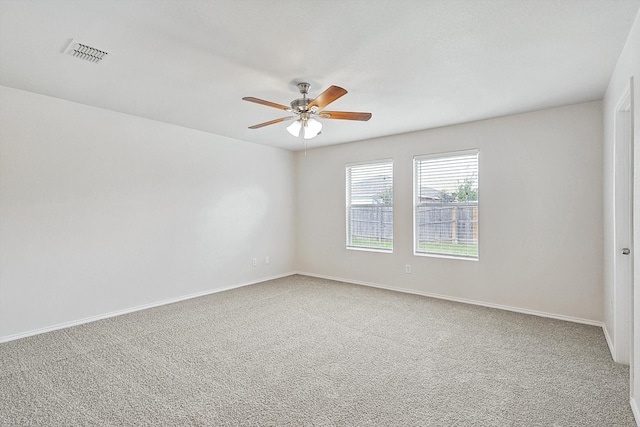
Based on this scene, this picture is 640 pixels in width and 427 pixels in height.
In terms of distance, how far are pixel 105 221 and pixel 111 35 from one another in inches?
93.4

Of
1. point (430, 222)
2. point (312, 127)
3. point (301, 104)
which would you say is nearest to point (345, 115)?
point (312, 127)

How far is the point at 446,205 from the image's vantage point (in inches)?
182

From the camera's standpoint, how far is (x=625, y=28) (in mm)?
2111

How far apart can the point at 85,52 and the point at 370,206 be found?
4149 mm

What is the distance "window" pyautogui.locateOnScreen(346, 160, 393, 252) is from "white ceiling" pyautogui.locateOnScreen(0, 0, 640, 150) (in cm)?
164

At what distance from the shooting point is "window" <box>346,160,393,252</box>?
527 centimetres

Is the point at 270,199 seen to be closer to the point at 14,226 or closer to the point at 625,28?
the point at 14,226

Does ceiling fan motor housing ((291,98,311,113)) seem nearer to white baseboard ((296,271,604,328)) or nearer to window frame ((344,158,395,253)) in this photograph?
window frame ((344,158,395,253))

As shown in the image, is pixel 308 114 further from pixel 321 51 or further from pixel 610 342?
pixel 610 342

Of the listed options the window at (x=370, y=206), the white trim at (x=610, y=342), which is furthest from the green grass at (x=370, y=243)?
the white trim at (x=610, y=342)

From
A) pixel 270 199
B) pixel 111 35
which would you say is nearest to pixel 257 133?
pixel 270 199

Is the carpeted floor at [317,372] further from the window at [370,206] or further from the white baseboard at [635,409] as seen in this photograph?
the window at [370,206]

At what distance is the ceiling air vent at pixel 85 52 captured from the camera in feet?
7.75

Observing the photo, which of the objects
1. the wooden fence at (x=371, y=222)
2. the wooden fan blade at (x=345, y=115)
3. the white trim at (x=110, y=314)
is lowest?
the white trim at (x=110, y=314)
